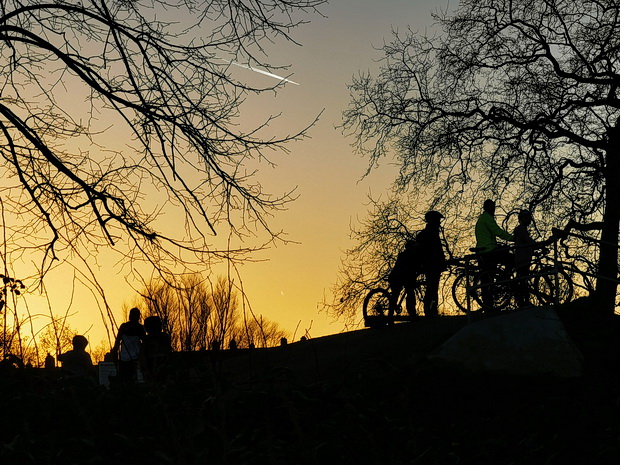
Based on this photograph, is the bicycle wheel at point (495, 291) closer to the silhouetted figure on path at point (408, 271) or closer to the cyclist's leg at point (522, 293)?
the cyclist's leg at point (522, 293)

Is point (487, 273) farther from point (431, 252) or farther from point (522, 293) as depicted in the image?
point (431, 252)

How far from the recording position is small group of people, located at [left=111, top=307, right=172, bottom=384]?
5.15m

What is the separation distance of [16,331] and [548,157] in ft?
53.6

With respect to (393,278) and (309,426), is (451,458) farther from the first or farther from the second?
(393,278)

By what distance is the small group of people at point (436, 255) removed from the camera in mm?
12922

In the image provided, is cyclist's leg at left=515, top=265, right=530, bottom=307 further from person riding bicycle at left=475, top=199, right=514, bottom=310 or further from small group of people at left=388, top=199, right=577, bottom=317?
person riding bicycle at left=475, top=199, right=514, bottom=310

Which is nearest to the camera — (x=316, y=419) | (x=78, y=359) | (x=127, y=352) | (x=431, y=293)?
(x=316, y=419)

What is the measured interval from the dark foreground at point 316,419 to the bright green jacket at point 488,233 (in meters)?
4.29

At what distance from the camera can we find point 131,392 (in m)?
6.11

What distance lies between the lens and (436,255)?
13.8m

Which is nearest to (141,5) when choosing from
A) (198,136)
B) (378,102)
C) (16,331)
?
(198,136)

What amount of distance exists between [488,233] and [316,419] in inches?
292

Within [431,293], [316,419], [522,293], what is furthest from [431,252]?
[316,419]

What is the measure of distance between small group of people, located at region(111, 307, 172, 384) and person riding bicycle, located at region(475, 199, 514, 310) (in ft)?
17.0
